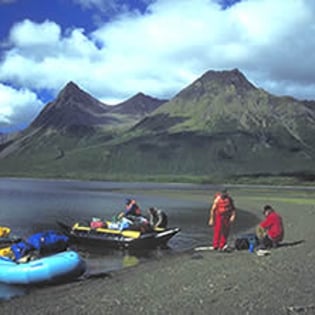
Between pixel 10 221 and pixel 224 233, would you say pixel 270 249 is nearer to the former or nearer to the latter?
pixel 224 233

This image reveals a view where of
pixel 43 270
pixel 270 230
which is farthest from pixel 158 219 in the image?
pixel 43 270

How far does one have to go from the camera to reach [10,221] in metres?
42.7

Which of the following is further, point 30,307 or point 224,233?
point 224,233

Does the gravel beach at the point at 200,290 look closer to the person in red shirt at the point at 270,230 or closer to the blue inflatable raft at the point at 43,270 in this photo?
the blue inflatable raft at the point at 43,270

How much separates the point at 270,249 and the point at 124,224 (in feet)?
32.3

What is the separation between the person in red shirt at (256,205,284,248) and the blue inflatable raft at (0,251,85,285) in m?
8.37

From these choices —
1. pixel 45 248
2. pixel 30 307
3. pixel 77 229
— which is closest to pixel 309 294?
pixel 30 307

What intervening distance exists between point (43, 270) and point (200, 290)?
6.75 m

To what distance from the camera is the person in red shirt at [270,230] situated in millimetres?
21906

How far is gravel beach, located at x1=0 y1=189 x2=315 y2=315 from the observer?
12.2m

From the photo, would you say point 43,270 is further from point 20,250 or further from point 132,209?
point 132,209

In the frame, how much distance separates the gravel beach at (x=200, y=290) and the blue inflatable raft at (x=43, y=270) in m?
0.46

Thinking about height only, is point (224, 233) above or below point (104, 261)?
above

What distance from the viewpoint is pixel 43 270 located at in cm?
1808
